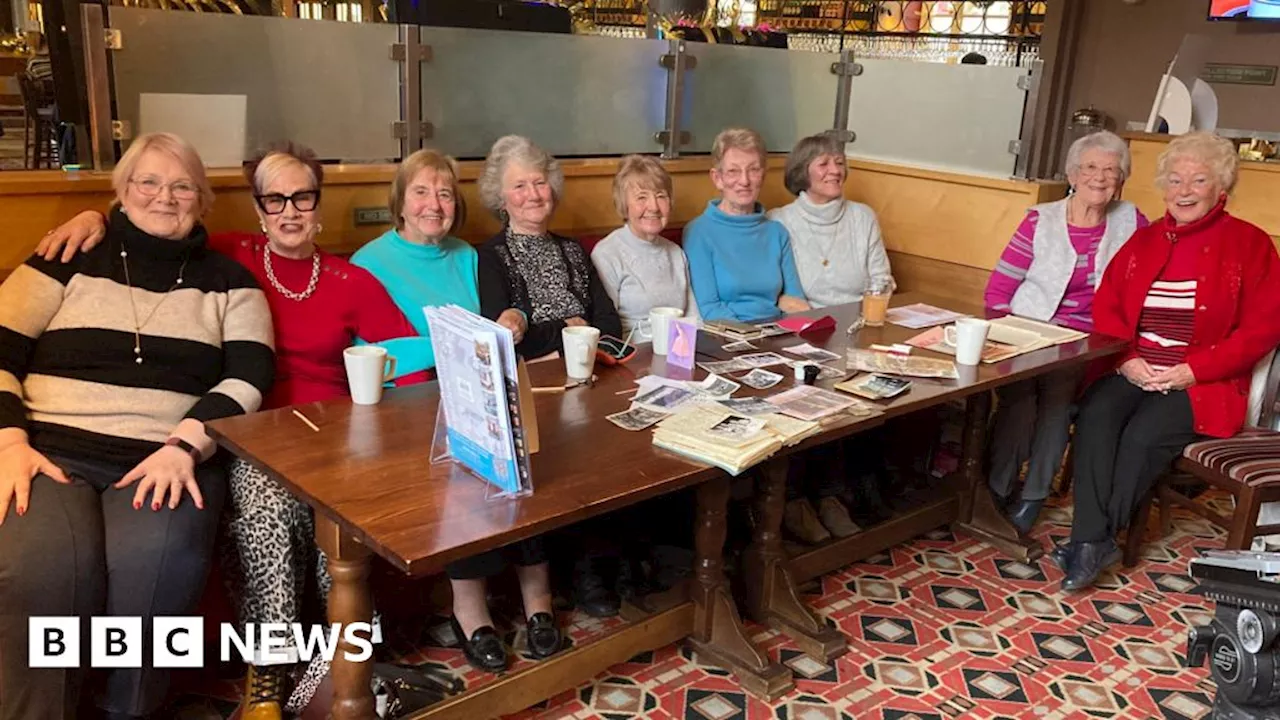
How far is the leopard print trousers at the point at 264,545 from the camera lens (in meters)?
2.13

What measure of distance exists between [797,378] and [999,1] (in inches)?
243

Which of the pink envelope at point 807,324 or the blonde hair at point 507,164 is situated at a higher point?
the blonde hair at point 507,164

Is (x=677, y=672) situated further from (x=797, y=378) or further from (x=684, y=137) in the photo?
(x=684, y=137)

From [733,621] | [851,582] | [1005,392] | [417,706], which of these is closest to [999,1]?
[1005,392]

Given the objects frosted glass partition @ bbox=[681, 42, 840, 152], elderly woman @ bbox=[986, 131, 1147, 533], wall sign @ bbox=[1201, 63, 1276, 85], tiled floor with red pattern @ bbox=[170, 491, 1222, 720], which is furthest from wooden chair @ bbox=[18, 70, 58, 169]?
wall sign @ bbox=[1201, 63, 1276, 85]

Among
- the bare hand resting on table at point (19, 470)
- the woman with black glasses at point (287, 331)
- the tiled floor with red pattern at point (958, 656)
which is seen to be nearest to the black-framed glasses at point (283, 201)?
the woman with black glasses at point (287, 331)

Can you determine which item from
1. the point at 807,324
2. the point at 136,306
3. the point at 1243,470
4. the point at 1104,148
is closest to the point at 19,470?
the point at 136,306

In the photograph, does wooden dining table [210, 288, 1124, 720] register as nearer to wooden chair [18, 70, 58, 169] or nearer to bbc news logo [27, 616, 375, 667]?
bbc news logo [27, 616, 375, 667]

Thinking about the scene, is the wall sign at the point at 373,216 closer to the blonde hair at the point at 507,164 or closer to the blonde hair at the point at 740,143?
the blonde hair at the point at 507,164

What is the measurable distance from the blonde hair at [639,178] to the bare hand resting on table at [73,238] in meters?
1.45

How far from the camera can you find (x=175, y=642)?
2078 millimetres

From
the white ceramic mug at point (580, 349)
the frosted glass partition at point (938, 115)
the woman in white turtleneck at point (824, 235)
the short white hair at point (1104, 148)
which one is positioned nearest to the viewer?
the white ceramic mug at point (580, 349)

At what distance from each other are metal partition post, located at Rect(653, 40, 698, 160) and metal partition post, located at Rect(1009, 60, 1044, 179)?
1.31 meters

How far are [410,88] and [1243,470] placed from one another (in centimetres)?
268
